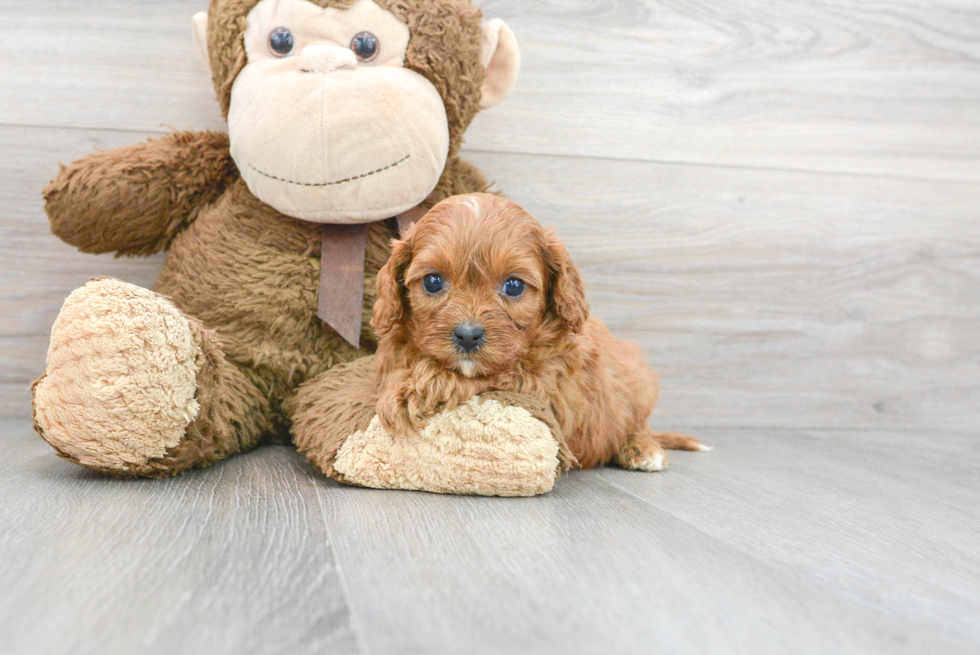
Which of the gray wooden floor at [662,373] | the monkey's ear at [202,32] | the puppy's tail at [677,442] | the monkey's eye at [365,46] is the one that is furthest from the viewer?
the puppy's tail at [677,442]

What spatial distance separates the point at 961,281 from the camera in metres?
1.68

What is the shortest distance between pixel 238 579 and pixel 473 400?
38 cm

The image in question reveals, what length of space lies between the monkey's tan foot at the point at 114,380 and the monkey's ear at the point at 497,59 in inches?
24.1

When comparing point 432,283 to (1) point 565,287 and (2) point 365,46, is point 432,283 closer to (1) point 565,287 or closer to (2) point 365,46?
(1) point 565,287

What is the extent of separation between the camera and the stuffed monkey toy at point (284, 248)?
0.90 meters

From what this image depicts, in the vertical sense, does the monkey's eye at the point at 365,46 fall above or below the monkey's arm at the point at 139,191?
above

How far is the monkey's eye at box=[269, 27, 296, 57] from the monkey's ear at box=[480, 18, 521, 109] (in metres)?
0.29

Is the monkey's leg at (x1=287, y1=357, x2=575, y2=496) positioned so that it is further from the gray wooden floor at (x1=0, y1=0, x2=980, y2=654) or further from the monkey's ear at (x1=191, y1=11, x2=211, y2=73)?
the monkey's ear at (x1=191, y1=11, x2=211, y2=73)

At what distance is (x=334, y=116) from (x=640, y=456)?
2.19 feet

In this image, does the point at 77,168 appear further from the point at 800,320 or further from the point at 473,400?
the point at 800,320

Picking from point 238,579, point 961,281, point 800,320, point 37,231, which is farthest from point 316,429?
point 961,281

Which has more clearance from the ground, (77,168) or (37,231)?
(77,168)

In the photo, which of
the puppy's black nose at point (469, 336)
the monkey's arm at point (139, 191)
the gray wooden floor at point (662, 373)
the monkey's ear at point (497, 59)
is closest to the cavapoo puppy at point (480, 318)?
the puppy's black nose at point (469, 336)

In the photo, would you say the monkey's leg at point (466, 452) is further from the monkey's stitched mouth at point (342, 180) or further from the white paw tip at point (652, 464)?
the monkey's stitched mouth at point (342, 180)
